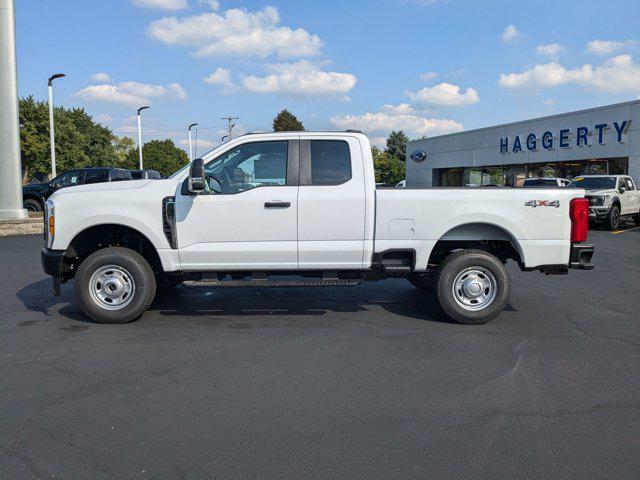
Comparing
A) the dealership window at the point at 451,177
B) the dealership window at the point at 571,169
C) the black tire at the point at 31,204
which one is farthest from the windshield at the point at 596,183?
the black tire at the point at 31,204

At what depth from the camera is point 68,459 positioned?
331cm

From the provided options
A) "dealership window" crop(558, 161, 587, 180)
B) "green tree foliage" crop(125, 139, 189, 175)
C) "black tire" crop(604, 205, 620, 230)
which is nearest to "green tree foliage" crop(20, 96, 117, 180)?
"green tree foliage" crop(125, 139, 189, 175)

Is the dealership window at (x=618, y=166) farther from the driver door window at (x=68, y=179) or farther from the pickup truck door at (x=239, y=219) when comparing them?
the pickup truck door at (x=239, y=219)

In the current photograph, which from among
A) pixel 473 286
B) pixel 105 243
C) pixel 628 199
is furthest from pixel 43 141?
pixel 473 286

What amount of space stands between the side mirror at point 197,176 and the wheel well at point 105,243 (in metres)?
0.98

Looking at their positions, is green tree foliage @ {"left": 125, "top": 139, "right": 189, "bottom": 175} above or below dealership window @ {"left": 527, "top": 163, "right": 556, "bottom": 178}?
above

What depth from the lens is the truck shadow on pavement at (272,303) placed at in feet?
22.7

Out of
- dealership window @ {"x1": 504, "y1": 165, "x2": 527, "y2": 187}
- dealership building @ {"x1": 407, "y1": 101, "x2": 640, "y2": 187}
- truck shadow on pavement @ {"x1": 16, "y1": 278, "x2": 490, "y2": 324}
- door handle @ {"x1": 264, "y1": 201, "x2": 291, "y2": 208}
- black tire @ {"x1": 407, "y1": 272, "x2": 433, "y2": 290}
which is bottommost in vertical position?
truck shadow on pavement @ {"x1": 16, "y1": 278, "x2": 490, "y2": 324}

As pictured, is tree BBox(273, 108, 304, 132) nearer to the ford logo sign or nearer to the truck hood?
the ford logo sign

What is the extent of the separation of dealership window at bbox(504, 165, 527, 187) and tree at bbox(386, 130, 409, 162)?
60.6m

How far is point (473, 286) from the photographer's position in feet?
21.1

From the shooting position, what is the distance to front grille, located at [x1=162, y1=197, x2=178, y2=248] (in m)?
6.22

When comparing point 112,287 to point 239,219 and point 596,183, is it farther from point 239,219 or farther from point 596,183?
point 596,183

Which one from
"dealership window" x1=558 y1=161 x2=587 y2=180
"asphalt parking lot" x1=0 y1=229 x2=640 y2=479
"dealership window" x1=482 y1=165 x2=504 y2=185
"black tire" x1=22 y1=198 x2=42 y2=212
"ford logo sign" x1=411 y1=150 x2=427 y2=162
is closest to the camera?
"asphalt parking lot" x1=0 y1=229 x2=640 y2=479
